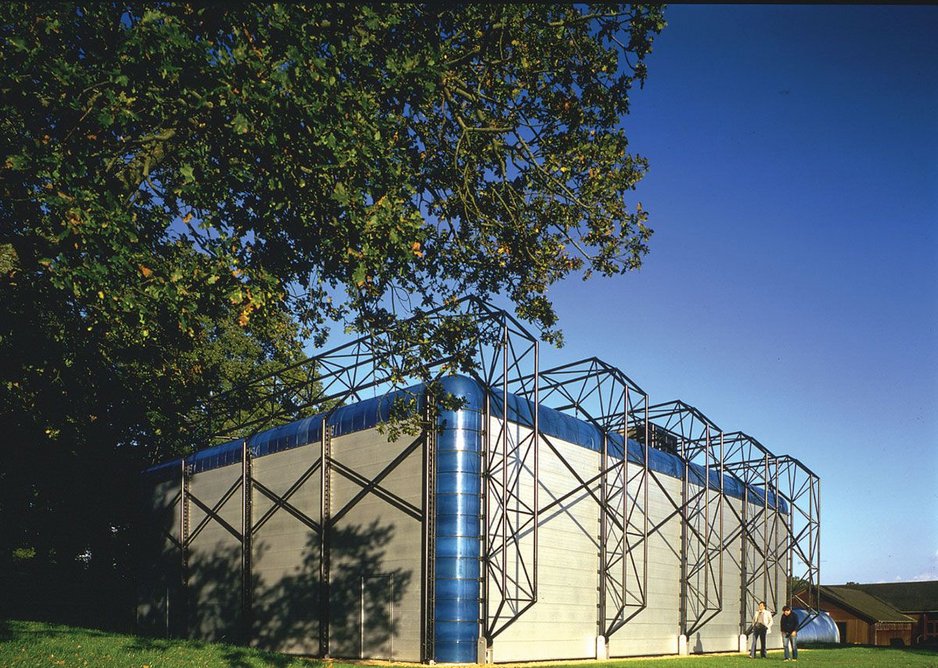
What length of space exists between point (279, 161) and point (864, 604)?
7463 centimetres

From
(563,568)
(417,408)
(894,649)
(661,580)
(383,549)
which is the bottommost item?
(894,649)

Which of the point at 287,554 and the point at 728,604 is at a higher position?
the point at 287,554

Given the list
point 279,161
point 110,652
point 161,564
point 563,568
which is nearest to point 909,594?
point 563,568

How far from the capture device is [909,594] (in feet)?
267

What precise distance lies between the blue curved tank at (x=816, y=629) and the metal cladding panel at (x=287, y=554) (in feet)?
112

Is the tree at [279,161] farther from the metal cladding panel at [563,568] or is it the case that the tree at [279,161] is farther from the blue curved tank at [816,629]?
the blue curved tank at [816,629]

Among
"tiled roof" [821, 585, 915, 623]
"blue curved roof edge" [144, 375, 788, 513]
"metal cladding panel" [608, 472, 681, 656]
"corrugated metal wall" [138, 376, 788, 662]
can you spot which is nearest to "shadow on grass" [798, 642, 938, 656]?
"corrugated metal wall" [138, 376, 788, 662]

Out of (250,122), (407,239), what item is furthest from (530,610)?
(250,122)

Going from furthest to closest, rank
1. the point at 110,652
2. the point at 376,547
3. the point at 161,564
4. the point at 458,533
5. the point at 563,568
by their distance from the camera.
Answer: the point at 161,564
the point at 563,568
the point at 376,547
the point at 458,533
the point at 110,652

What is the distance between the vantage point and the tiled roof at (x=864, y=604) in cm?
6800

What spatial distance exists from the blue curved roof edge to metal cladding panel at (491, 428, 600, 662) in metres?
0.57

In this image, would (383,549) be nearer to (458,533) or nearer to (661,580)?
(458,533)

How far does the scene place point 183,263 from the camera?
13.3m

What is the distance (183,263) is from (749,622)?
36.4 meters
